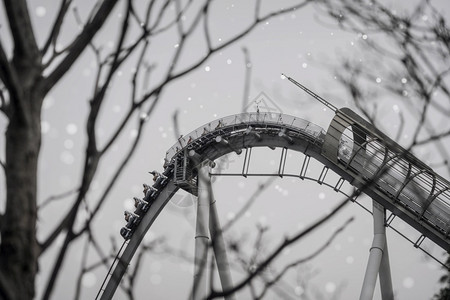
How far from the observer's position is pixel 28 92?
73.4 inches

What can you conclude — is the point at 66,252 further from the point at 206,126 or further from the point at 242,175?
the point at 206,126

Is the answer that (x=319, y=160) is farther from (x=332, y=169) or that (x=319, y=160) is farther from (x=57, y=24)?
(x=57, y=24)

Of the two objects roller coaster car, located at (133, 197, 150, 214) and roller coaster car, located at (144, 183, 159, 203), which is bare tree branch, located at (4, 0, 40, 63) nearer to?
roller coaster car, located at (144, 183, 159, 203)

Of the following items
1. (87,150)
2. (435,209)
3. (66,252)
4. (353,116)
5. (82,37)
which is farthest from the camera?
(353,116)

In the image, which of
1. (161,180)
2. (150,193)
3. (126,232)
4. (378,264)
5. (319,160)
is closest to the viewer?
(378,264)

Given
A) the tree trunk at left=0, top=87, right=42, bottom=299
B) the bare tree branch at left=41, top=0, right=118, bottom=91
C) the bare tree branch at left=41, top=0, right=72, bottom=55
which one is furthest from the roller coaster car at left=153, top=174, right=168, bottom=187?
the tree trunk at left=0, top=87, right=42, bottom=299

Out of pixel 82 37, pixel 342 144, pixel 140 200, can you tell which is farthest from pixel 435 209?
pixel 82 37

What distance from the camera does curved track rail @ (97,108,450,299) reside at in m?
12.6

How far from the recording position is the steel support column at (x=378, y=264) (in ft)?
45.1

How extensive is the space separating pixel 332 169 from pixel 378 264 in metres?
2.82

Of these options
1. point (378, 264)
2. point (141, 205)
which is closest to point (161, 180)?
point (141, 205)

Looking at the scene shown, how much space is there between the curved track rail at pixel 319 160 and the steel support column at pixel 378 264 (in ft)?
2.08

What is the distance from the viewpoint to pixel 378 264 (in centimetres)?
1401

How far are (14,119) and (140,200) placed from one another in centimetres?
1882
